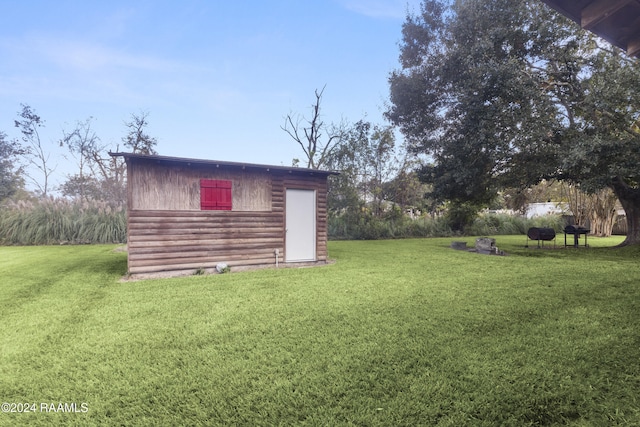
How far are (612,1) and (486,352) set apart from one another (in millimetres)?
2717

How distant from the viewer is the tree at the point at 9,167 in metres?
18.9

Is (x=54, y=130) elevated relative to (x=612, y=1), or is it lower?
elevated

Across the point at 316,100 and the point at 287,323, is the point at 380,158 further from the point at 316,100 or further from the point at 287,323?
the point at 287,323

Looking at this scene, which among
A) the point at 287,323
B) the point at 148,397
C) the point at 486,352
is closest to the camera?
the point at 148,397

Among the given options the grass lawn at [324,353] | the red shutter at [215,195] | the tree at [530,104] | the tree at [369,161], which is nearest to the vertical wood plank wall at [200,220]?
the red shutter at [215,195]

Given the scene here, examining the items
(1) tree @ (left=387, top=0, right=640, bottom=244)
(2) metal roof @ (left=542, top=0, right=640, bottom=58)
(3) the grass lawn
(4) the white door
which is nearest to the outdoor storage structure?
(4) the white door

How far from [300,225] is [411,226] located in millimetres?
10557

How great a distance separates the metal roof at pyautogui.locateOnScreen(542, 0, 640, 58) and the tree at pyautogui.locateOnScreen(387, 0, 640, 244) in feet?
26.4

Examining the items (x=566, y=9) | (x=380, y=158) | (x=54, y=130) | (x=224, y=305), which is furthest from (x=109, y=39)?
(x=566, y=9)

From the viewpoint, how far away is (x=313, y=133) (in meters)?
21.5

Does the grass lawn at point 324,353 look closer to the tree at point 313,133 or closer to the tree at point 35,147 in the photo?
the tree at point 313,133

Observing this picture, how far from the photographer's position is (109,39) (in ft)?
46.4

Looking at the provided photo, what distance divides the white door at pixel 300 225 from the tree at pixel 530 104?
5585mm

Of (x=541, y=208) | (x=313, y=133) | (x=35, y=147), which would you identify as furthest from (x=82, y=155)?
(x=541, y=208)
